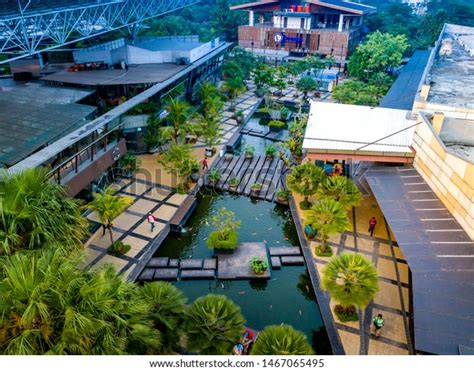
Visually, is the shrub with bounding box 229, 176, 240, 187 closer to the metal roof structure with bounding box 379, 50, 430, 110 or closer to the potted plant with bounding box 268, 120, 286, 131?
the potted plant with bounding box 268, 120, 286, 131

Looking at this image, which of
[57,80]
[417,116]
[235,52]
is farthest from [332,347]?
[235,52]

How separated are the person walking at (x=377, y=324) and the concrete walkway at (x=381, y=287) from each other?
0.33 metres

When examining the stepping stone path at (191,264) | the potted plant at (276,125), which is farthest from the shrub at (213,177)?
the potted plant at (276,125)

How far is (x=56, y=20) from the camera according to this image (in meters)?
33.4

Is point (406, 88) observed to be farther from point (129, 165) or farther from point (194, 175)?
point (129, 165)

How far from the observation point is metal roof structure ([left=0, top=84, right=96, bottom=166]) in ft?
73.8

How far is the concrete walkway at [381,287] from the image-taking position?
17.6 metres

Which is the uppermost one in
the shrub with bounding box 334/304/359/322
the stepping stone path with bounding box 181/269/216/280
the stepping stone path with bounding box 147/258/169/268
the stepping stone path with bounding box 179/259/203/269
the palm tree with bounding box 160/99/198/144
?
the palm tree with bounding box 160/99/198/144

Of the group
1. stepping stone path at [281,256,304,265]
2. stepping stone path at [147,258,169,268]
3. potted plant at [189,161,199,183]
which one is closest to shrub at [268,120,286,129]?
potted plant at [189,161,199,183]

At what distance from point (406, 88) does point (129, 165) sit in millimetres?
33374

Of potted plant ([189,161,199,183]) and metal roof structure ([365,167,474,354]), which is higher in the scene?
metal roof structure ([365,167,474,354])

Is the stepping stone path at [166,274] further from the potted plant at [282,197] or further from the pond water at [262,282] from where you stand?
the potted plant at [282,197]

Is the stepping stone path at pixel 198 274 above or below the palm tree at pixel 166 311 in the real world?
below

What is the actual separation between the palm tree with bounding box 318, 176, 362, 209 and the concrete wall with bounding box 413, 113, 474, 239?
4417 mm
